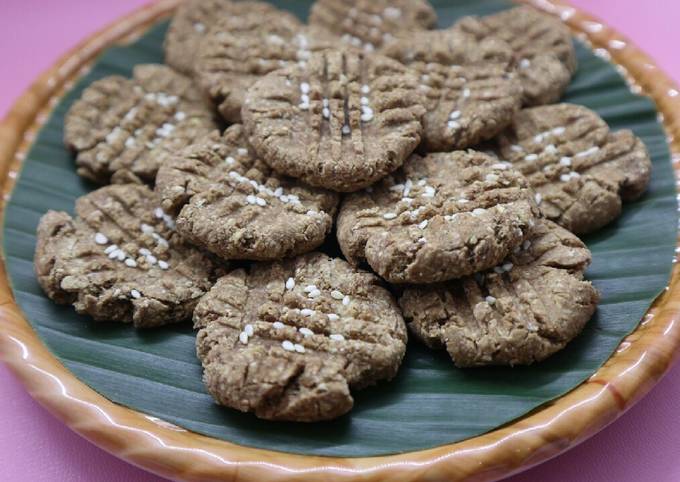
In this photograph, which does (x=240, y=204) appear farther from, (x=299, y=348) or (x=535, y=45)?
(x=535, y=45)

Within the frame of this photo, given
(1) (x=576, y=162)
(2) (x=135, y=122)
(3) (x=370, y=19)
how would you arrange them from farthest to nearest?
1. (3) (x=370, y=19)
2. (2) (x=135, y=122)
3. (1) (x=576, y=162)

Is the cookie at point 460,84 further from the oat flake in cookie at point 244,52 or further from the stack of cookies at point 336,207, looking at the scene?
the oat flake in cookie at point 244,52

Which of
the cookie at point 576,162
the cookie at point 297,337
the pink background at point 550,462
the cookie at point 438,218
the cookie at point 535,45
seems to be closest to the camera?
the cookie at point 297,337

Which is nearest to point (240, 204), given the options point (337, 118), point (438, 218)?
point (337, 118)

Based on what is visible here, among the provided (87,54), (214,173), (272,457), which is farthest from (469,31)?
(272,457)

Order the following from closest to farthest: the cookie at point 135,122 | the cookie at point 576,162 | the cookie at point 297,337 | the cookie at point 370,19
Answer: the cookie at point 297,337 → the cookie at point 576,162 → the cookie at point 135,122 → the cookie at point 370,19

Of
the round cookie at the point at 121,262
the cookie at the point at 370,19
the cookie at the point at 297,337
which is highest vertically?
the cookie at the point at 370,19

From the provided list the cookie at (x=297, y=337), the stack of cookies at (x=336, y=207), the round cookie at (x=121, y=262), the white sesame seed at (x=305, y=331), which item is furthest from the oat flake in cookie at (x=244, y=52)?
the white sesame seed at (x=305, y=331)
